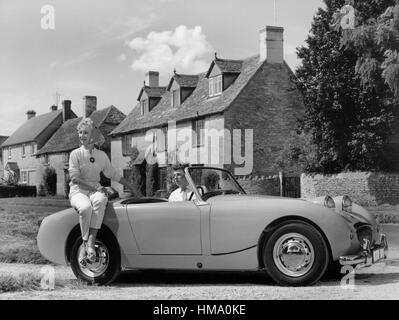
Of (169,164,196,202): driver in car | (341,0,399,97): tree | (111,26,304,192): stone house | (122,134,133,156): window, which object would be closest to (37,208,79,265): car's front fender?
(169,164,196,202): driver in car

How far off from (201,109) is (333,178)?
9.09m

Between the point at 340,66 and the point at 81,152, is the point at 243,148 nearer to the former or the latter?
the point at 340,66

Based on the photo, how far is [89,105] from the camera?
48.6 meters

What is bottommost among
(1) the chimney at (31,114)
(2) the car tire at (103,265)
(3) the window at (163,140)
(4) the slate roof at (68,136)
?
(2) the car tire at (103,265)

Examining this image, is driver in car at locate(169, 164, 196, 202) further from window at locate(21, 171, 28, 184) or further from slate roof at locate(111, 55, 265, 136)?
window at locate(21, 171, 28, 184)

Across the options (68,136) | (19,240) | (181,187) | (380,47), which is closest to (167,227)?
(181,187)

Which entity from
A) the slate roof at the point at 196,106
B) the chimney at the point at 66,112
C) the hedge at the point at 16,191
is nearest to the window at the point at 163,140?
the slate roof at the point at 196,106

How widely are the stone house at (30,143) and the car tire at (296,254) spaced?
46.6 m

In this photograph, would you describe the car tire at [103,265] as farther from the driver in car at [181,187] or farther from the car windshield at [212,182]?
the car windshield at [212,182]

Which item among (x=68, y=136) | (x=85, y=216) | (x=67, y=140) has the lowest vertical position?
(x=85, y=216)

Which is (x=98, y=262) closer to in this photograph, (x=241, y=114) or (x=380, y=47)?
(x=380, y=47)

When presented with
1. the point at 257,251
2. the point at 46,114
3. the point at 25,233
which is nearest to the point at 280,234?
the point at 257,251

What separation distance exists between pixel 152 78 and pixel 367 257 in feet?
122

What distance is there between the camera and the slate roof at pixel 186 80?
116ft
